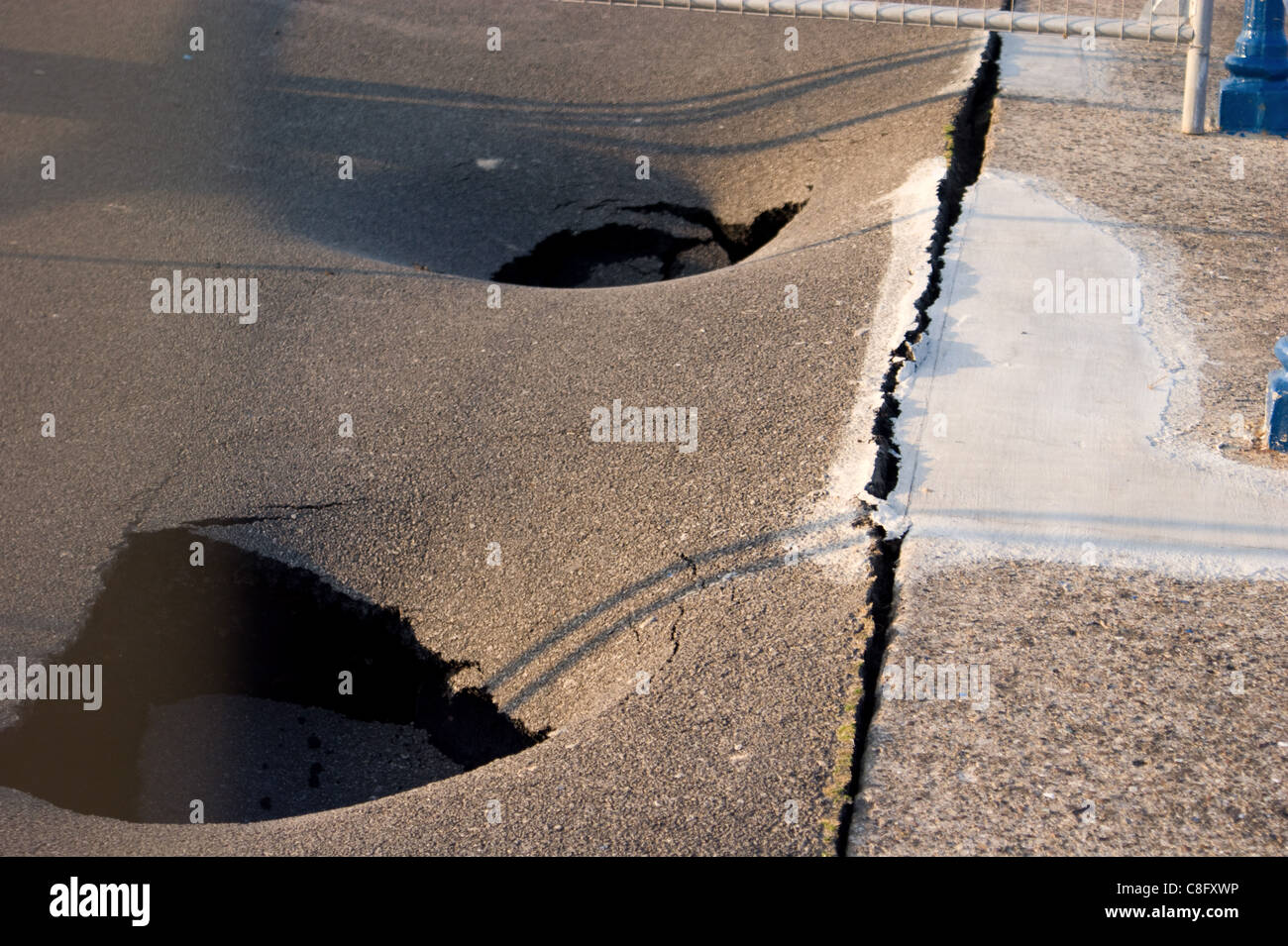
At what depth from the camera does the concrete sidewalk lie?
132 inches

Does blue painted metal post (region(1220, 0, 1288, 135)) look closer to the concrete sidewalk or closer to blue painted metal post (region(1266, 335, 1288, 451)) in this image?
the concrete sidewalk

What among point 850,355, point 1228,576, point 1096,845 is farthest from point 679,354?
point 1096,845

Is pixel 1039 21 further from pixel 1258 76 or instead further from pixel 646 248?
pixel 646 248

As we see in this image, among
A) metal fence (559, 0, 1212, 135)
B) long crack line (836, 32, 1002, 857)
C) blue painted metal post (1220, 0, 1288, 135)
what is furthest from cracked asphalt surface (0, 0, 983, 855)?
blue painted metal post (1220, 0, 1288, 135)

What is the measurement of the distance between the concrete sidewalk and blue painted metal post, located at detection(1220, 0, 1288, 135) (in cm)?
31

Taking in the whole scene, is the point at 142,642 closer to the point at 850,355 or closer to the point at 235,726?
the point at 235,726

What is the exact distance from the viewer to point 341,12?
9.41m

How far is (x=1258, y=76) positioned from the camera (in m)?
7.44

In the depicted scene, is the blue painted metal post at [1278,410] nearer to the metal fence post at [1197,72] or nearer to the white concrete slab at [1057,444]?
the white concrete slab at [1057,444]

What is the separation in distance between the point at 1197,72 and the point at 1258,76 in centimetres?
41

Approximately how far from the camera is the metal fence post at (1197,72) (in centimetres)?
727

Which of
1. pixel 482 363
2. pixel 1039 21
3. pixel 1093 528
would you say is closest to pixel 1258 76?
pixel 1039 21

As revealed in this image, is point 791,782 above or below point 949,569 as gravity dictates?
below

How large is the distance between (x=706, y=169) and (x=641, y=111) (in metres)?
0.79
